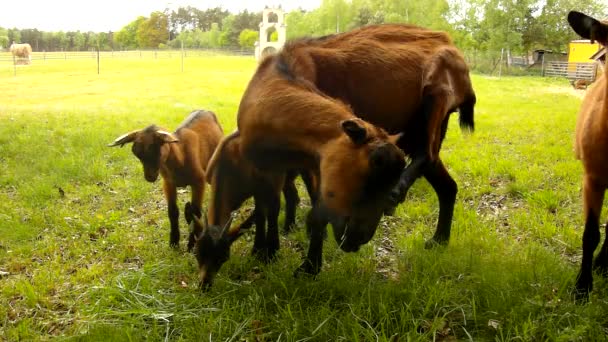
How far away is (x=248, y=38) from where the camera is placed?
17.0 m

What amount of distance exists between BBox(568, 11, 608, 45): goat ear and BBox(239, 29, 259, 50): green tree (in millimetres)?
14217

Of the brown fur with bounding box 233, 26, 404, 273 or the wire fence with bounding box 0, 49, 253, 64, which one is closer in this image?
the brown fur with bounding box 233, 26, 404, 273

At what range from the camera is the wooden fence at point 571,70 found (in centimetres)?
2316

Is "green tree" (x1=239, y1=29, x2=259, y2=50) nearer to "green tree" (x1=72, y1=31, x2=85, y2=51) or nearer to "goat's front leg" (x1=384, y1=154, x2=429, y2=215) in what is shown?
"green tree" (x1=72, y1=31, x2=85, y2=51)

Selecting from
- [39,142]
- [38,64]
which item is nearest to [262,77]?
[39,142]

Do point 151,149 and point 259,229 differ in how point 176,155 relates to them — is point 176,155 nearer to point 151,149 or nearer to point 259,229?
point 151,149

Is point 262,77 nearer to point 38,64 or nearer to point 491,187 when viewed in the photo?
point 491,187

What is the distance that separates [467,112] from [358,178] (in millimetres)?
2244

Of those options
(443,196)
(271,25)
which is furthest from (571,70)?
(443,196)

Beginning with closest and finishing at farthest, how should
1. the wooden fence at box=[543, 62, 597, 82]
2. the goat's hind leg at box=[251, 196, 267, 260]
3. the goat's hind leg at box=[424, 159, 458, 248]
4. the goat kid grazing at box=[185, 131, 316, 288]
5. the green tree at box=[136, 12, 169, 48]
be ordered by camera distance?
the goat kid grazing at box=[185, 131, 316, 288]
the goat's hind leg at box=[251, 196, 267, 260]
the goat's hind leg at box=[424, 159, 458, 248]
the green tree at box=[136, 12, 169, 48]
the wooden fence at box=[543, 62, 597, 82]

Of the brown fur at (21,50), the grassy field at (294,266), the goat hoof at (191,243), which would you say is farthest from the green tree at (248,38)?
the goat hoof at (191,243)

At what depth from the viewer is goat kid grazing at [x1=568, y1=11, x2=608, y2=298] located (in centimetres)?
301

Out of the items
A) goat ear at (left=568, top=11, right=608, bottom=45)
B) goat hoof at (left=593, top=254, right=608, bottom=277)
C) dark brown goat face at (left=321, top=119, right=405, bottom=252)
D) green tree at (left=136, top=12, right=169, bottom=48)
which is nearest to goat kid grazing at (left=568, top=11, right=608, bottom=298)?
goat ear at (left=568, top=11, right=608, bottom=45)

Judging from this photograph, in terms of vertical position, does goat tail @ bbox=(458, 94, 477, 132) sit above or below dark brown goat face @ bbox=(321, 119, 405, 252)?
above
